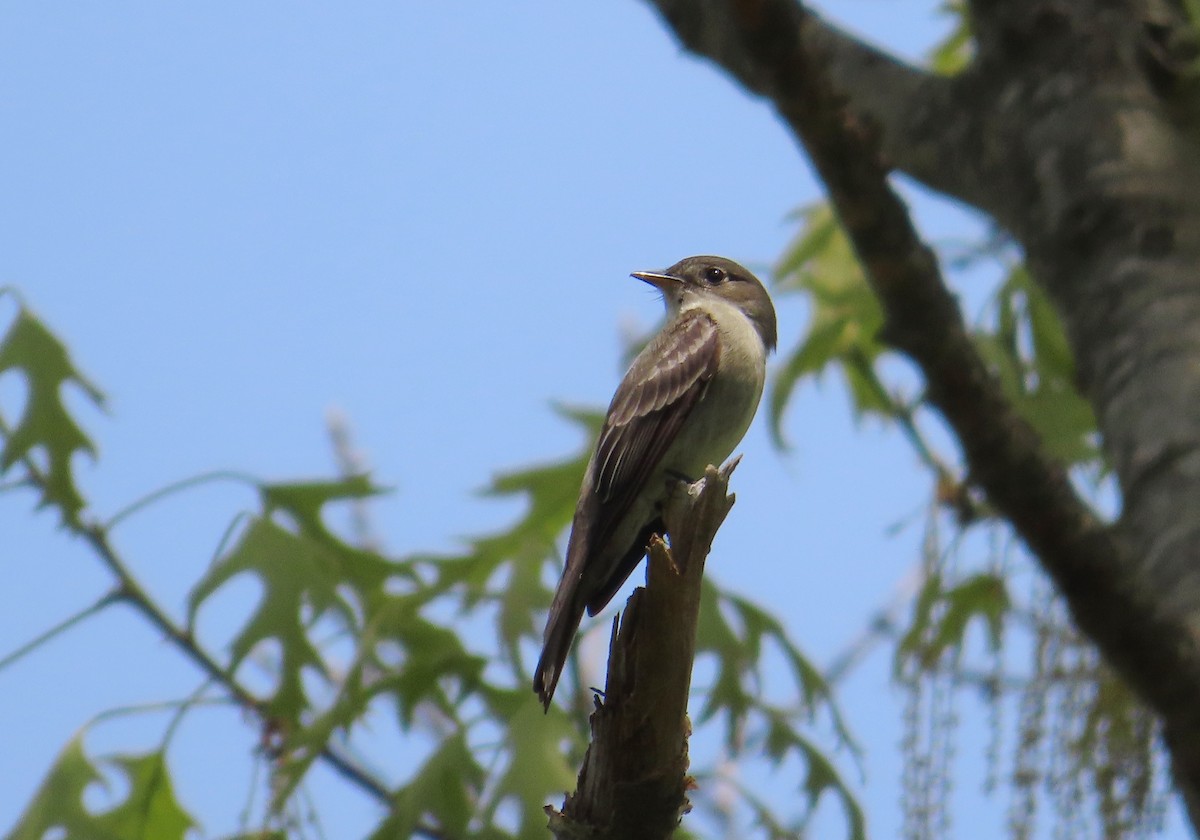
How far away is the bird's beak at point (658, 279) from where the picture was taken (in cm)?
632

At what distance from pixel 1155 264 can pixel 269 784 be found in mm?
3421

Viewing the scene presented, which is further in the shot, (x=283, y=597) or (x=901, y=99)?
(x=901, y=99)

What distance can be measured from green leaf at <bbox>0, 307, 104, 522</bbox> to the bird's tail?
190 centimetres

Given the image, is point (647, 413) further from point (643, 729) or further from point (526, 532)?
point (643, 729)

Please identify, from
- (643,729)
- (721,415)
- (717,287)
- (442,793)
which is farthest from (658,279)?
(643,729)

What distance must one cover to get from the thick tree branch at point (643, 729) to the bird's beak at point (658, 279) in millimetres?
3115

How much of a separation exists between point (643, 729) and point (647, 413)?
2027 millimetres

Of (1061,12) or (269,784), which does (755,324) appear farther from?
(269,784)

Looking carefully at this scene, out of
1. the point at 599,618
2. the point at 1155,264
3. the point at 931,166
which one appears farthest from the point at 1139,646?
the point at 931,166

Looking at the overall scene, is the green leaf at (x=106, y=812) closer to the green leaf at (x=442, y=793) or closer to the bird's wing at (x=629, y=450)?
the green leaf at (x=442, y=793)

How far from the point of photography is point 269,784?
16.5 ft

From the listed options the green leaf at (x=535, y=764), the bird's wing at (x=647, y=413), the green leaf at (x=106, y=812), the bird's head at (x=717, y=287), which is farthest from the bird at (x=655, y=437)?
the green leaf at (x=106, y=812)

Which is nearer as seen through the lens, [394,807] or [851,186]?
[851,186]

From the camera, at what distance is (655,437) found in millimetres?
5047
